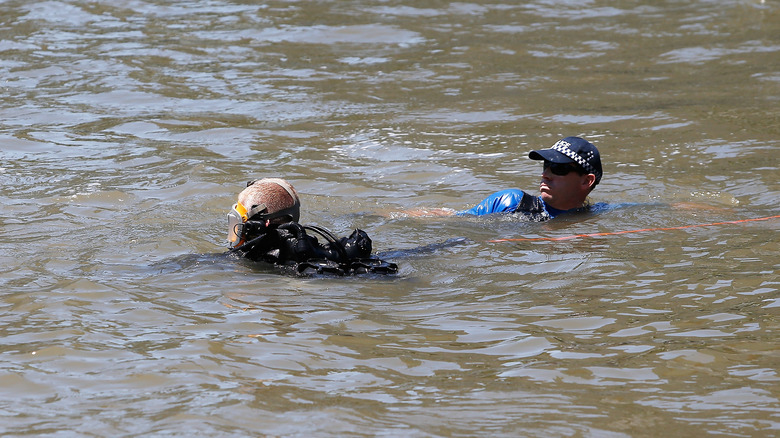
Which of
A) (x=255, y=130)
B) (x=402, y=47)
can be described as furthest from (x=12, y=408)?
(x=402, y=47)

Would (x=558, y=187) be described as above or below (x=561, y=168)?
below

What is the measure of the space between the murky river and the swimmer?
0.58 ft

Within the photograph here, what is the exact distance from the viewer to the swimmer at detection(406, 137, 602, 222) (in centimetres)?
727

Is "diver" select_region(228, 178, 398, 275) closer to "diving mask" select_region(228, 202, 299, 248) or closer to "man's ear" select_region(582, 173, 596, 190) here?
"diving mask" select_region(228, 202, 299, 248)

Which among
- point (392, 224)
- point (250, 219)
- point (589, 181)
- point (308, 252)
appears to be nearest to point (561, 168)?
point (589, 181)

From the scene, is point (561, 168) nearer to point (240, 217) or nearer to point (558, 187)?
point (558, 187)

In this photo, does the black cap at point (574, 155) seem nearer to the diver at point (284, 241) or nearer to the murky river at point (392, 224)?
the murky river at point (392, 224)

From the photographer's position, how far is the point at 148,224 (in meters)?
7.32

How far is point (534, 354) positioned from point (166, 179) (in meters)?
4.87

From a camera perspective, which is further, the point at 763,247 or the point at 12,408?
the point at 763,247

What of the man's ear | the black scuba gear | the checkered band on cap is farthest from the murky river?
the checkered band on cap

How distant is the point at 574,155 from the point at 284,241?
8.25ft

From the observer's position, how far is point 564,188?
7.35 metres

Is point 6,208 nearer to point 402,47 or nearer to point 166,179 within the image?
point 166,179
